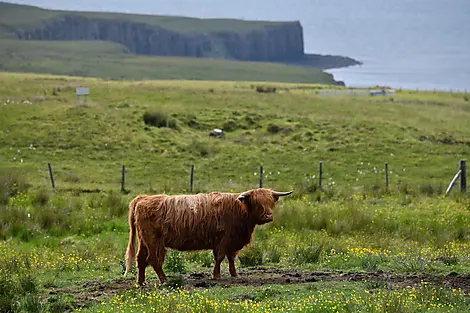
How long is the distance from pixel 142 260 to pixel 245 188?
46.9 feet

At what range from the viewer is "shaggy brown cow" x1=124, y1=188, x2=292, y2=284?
485 inches

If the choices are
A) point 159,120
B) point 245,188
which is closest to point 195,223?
point 245,188

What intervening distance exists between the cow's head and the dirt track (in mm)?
1067

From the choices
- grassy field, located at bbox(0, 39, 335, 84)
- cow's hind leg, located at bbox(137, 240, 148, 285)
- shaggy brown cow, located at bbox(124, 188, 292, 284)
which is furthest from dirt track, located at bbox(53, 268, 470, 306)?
grassy field, located at bbox(0, 39, 335, 84)

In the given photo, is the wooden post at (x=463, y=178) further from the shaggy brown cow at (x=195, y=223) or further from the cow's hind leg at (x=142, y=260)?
the cow's hind leg at (x=142, y=260)

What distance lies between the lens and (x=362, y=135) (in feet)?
137

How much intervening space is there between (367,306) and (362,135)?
32.9m

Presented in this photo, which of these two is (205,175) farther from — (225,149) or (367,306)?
(367,306)

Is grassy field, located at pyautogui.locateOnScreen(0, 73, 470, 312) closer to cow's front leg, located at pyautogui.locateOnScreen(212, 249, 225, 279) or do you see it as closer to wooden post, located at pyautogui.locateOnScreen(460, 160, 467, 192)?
cow's front leg, located at pyautogui.locateOnScreen(212, 249, 225, 279)

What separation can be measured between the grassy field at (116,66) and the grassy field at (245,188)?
3501 inches

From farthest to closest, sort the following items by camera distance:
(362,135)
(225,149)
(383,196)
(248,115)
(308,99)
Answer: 1. (308,99)
2. (248,115)
3. (362,135)
4. (225,149)
5. (383,196)

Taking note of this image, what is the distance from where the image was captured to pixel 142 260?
Answer: 1232 centimetres

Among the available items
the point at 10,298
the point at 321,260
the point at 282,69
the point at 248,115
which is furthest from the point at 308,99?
the point at 282,69

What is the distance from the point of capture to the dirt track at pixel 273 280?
1157cm
